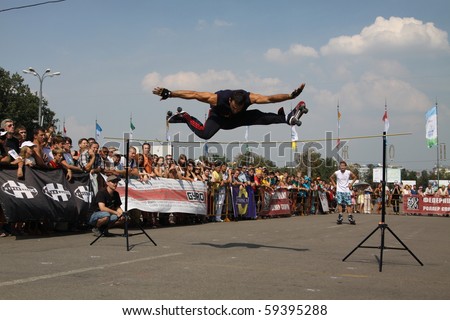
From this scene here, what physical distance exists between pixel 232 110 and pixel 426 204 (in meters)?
25.2

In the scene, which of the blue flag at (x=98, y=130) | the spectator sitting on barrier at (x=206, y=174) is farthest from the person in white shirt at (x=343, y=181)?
the blue flag at (x=98, y=130)

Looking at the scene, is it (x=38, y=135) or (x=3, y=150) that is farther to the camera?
(x=38, y=135)

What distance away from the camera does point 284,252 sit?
31.4 ft

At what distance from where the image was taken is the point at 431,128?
39.1 meters

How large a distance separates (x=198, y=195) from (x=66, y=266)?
10.5 meters

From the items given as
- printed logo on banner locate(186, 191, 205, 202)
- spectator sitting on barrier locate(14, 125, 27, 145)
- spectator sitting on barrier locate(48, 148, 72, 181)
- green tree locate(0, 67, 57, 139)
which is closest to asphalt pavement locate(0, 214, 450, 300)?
spectator sitting on barrier locate(48, 148, 72, 181)

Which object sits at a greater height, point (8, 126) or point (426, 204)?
point (8, 126)

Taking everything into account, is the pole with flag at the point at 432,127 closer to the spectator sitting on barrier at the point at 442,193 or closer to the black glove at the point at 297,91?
the spectator sitting on barrier at the point at 442,193

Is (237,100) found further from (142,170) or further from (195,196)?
(195,196)

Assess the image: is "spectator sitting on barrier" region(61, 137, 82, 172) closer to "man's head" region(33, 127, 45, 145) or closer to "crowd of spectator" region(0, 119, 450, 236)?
"crowd of spectator" region(0, 119, 450, 236)

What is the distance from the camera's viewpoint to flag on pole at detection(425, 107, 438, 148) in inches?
1512

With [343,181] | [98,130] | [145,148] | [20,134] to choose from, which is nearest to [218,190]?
[145,148]

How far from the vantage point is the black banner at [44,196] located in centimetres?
1139
